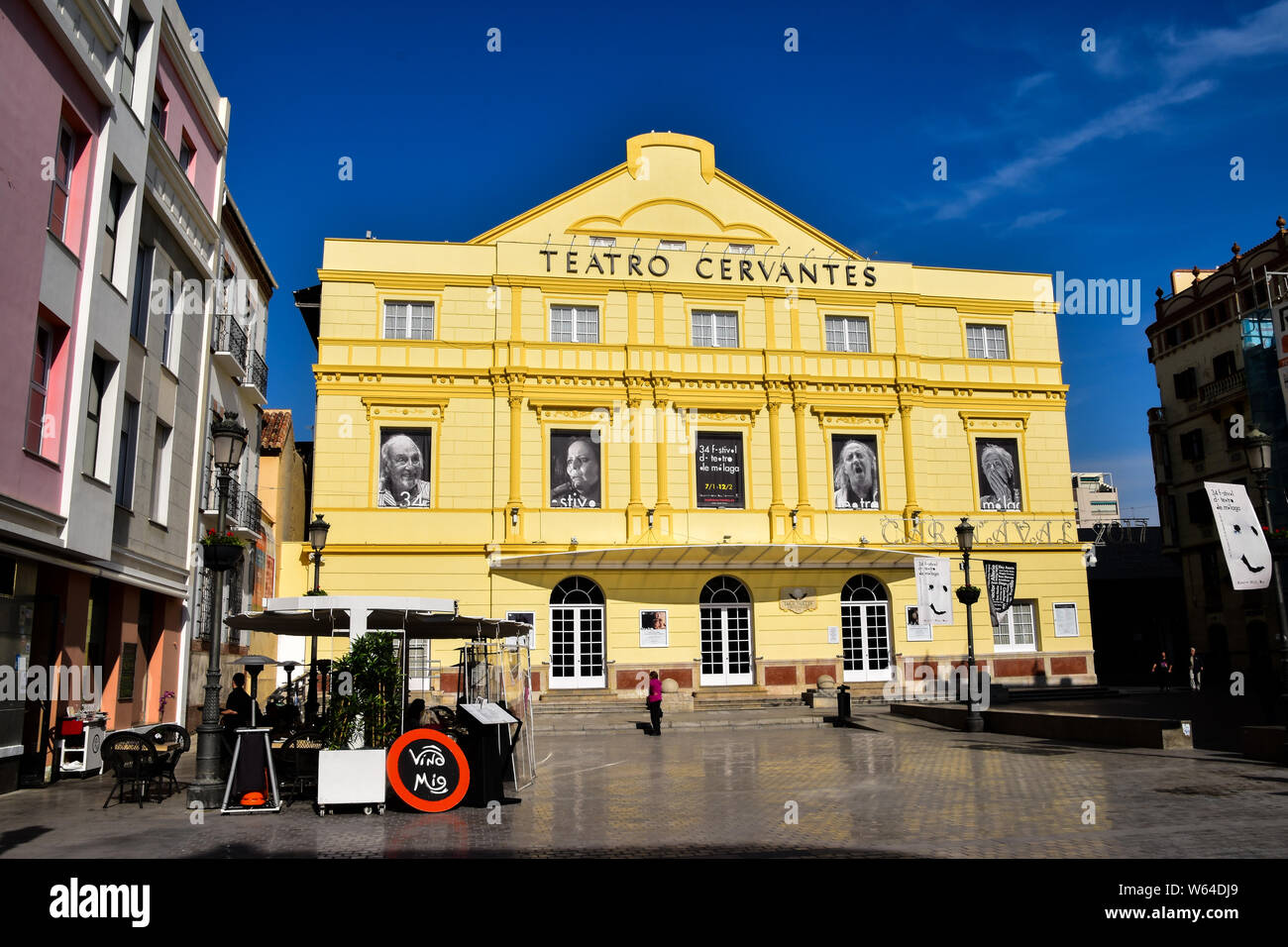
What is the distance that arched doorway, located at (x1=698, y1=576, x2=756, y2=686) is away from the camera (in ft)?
98.3

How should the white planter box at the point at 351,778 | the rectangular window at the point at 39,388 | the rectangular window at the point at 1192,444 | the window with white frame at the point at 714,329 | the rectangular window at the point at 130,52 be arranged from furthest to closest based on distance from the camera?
1. the rectangular window at the point at 1192,444
2. the window with white frame at the point at 714,329
3. the rectangular window at the point at 130,52
4. the rectangular window at the point at 39,388
5. the white planter box at the point at 351,778

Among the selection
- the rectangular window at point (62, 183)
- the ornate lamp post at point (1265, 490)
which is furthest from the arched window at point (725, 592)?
the rectangular window at point (62, 183)

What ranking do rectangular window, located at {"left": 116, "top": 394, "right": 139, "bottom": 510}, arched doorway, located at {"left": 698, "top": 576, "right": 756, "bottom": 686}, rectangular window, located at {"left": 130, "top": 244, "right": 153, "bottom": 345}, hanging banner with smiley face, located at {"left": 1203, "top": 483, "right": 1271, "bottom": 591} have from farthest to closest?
arched doorway, located at {"left": 698, "top": 576, "right": 756, "bottom": 686} < rectangular window, located at {"left": 130, "top": 244, "right": 153, "bottom": 345} < rectangular window, located at {"left": 116, "top": 394, "right": 139, "bottom": 510} < hanging banner with smiley face, located at {"left": 1203, "top": 483, "right": 1271, "bottom": 591}

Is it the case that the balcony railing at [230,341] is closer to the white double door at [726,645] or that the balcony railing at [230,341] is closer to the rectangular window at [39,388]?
the rectangular window at [39,388]

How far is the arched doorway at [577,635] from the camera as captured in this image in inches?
1137

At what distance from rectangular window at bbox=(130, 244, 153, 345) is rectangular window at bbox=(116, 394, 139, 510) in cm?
131

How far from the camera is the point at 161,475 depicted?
20.0 metres

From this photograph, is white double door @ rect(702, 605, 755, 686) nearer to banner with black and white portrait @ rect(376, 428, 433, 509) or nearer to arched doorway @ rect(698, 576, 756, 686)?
arched doorway @ rect(698, 576, 756, 686)

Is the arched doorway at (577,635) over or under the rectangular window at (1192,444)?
under

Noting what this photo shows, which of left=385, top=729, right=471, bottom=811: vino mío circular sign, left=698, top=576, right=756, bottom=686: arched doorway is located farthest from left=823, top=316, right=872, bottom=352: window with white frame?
left=385, top=729, right=471, bottom=811: vino mío circular sign

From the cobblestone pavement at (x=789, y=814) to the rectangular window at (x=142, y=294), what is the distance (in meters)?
8.09

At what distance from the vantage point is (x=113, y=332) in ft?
53.4
